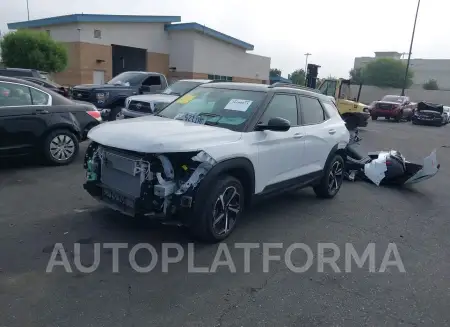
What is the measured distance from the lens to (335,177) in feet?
21.5

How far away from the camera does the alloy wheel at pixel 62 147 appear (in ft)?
23.5

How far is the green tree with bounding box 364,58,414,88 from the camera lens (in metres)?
57.2

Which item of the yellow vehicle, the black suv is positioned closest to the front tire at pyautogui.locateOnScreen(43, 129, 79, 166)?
the black suv

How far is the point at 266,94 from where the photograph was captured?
501 cm

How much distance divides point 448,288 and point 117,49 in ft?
100

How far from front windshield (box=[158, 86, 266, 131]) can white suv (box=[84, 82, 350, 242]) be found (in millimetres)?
13

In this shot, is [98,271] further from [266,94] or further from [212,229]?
[266,94]

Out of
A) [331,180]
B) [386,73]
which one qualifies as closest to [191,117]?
[331,180]

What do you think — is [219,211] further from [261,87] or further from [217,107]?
[261,87]

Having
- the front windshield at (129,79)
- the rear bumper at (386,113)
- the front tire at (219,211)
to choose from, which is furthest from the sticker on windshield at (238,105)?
the rear bumper at (386,113)

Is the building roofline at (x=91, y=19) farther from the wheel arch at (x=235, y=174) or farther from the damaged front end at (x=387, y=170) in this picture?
the wheel arch at (x=235, y=174)

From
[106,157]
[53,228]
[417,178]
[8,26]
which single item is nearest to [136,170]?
[106,157]

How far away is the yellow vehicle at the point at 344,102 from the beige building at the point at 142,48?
16.2m

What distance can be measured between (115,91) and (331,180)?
8.31 metres
